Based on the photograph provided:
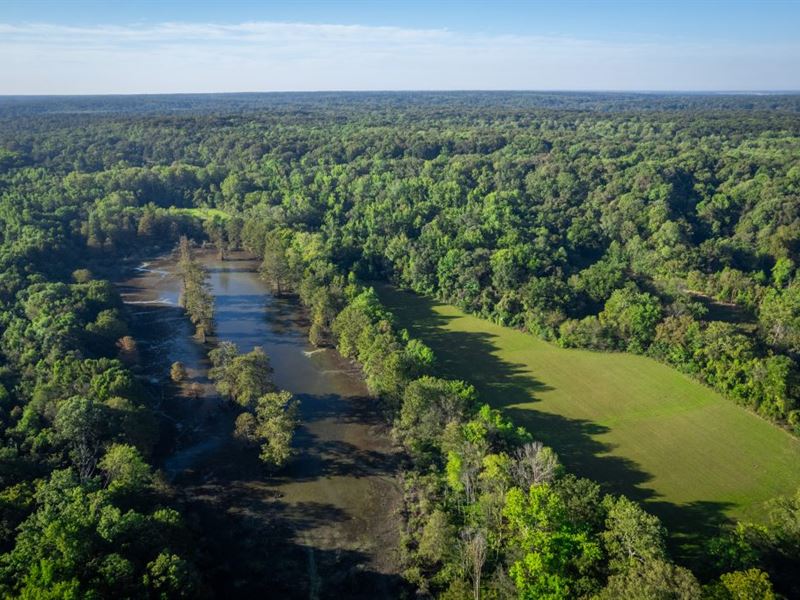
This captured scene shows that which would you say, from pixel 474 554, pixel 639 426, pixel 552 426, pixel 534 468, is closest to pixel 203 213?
pixel 552 426

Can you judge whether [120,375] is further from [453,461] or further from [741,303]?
[741,303]

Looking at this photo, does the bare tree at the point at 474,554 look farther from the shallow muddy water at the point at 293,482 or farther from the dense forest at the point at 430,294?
A: the shallow muddy water at the point at 293,482

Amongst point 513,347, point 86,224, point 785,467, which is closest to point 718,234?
point 513,347

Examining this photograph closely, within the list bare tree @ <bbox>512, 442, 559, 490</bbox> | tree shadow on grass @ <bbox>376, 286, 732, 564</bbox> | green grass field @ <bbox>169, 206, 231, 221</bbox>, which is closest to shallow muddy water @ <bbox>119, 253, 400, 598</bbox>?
bare tree @ <bbox>512, 442, 559, 490</bbox>

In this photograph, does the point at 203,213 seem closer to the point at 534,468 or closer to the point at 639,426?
the point at 639,426

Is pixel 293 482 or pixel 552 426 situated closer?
pixel 293 482

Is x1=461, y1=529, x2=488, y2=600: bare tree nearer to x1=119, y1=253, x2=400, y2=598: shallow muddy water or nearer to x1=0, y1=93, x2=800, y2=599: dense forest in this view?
x1=0, y1=93, x2=800, y2=599: dense forest
